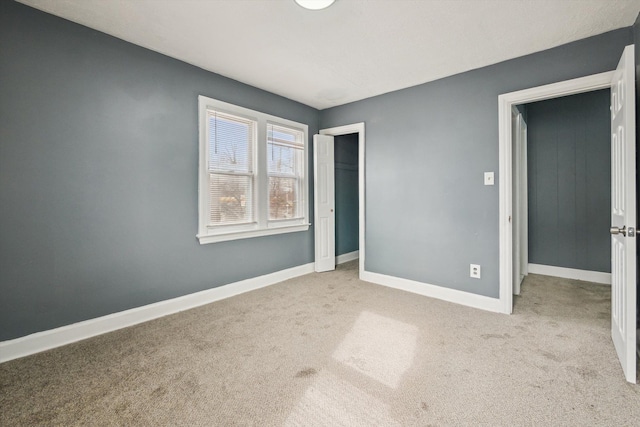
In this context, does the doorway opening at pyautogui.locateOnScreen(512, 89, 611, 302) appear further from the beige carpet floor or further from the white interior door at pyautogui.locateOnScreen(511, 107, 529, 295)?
the beige carpet floor

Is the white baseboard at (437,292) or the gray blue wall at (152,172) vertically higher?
the gray blue wall at (152,172)

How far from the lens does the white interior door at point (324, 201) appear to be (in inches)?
168

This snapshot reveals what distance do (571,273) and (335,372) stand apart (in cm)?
398

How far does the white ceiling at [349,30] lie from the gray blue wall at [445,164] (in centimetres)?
20

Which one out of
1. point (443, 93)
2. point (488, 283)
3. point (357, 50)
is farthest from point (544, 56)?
point (488, 283)

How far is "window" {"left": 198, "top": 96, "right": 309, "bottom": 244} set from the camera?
10.1 feet

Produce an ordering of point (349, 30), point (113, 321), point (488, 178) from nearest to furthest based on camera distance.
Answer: point (349, 30)
point (113, 321)
point (488, 178)

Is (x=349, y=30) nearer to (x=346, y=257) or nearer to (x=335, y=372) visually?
(x=335, y=372)

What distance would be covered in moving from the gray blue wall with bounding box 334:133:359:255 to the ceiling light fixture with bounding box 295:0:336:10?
2.92 m

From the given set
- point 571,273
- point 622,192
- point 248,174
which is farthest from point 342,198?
point 622,192

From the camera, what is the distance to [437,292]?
10.8 feet

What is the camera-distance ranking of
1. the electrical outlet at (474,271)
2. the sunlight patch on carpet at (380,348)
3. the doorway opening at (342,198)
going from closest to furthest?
the sunlight patch on carpet at (380,348) → the electrical outlet at (474,271) → the doorway opening at (342,198)

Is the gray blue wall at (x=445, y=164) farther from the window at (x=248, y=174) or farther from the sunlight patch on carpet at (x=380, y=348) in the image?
the sunlight patch on carpet at (x=380, y=348)

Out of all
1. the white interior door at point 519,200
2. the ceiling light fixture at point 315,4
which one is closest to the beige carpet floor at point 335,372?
the white interior door at point 519,200
